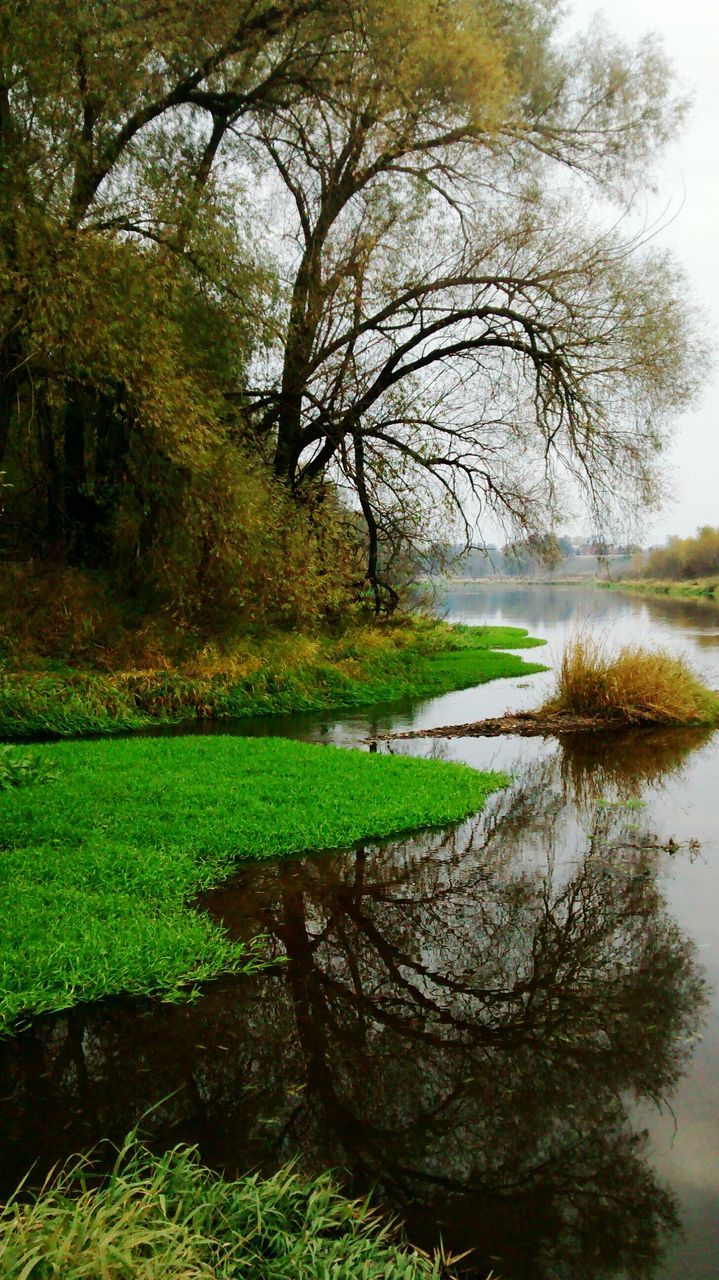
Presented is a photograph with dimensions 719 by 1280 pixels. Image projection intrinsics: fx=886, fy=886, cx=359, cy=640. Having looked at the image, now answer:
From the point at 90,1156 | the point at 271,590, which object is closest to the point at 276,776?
the point at 90,1156

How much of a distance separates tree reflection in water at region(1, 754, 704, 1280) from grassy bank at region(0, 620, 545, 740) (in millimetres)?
5869

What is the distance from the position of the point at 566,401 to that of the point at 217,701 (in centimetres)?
760

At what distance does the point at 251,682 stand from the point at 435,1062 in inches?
378

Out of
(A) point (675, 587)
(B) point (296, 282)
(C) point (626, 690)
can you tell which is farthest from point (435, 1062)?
(A) point (675, 587)

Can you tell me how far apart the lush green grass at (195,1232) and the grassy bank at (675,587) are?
1963 inches

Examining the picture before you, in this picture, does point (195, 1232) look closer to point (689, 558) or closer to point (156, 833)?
point (156, 833)

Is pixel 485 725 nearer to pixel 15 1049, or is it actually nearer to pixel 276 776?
pixel 276 776

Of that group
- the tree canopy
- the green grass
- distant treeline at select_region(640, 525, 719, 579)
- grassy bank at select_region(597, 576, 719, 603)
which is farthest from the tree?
distant treeline at select_region(640, 525, 719, 579)

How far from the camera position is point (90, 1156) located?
2734 millimetres

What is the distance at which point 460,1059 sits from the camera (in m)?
3.32

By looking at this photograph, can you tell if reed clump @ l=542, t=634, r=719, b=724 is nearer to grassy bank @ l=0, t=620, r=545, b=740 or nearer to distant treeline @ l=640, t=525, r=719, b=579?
grassy bank @ l=0, t=620, r=545, b=740

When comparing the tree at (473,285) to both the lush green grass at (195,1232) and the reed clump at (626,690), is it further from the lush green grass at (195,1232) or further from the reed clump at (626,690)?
the lush green grass at (195,1232)

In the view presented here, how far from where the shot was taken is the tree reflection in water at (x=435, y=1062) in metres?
2.59

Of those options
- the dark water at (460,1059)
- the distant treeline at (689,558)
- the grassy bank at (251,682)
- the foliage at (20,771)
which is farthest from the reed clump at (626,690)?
the distant treeline at (689,558)
